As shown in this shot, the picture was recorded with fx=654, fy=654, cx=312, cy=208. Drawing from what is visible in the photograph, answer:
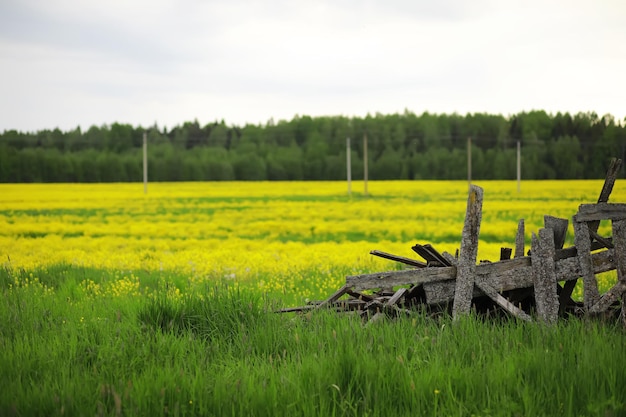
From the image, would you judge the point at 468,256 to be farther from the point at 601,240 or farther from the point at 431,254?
the point at 601,240

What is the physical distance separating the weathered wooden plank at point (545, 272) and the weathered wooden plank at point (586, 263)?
284mm

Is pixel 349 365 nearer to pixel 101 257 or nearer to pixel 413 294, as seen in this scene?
pixel 413 294

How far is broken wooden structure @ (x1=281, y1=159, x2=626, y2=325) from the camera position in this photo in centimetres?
717

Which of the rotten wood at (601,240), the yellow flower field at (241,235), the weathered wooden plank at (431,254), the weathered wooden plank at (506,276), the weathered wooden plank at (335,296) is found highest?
the rotten wood at (601,240)

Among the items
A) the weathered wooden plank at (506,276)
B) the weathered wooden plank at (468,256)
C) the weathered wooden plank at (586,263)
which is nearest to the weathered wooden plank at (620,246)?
the weathered wooden plank at (586,263)

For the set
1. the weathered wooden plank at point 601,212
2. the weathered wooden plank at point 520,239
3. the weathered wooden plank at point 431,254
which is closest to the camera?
the weathered wooden plank at point 601,212

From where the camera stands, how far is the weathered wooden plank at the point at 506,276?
7430mm

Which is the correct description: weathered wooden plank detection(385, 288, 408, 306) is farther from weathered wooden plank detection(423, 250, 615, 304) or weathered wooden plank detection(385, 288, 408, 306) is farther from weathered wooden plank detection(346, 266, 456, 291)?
weathered wooden plank detection(423, 250, 615, 304)

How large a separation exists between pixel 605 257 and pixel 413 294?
2.22m

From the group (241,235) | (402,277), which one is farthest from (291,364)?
(241,235)

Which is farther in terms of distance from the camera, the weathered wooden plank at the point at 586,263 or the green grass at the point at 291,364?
the weathered wooden plank at the point at 586,263

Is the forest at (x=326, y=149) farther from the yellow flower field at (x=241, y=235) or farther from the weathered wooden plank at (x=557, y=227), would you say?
the weathered wooden plank at (x=557, y=227)

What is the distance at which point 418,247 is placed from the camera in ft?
25.8

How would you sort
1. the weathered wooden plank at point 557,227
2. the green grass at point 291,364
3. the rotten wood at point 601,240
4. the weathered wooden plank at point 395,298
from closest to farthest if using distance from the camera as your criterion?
the green grass at point 291,364 < the rotten wood at point 601,240 < the weathered wooden plank at point 395,298 < the weathered wooden plank at point 557,227
